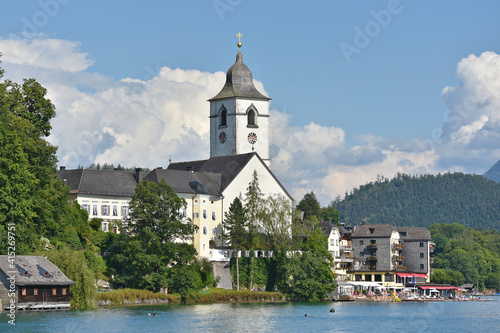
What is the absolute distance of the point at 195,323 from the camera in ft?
229

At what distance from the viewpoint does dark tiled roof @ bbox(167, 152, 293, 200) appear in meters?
113

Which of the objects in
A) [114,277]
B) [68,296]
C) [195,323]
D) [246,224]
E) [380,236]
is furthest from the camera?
[380,236]

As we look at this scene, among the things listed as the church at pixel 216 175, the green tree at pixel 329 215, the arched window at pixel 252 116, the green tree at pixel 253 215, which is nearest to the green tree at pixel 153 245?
the church at pixel 216 175

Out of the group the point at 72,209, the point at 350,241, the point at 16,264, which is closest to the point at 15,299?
the point at 16,264

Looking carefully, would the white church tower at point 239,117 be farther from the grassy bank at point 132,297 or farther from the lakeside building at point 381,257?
the grassy bank at point 132,297

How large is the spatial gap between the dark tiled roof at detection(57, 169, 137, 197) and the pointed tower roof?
22.0 m

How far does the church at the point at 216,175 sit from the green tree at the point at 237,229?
9.77ft

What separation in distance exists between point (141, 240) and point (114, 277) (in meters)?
4.44

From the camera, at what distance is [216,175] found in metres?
113

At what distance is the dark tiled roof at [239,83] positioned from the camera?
124 metres

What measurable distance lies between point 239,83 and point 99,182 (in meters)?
27.9

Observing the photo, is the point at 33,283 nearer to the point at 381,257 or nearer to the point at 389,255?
the point at 381,257

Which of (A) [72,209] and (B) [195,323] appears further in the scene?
(A) [72,209]

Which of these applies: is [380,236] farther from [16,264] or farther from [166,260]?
[16,264]
